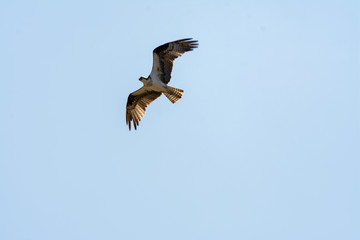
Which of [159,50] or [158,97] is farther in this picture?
[158,97]

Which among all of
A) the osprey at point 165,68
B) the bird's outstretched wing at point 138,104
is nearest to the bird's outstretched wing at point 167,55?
the osprey at point 165,68

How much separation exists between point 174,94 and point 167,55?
1.27m

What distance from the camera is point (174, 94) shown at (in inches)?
679

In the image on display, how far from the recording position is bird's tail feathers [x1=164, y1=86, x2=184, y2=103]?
17109 mm

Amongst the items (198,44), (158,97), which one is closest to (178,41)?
(198,44)

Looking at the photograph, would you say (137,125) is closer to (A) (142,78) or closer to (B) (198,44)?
(A) (142,78)

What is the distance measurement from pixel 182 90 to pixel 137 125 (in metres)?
1.88

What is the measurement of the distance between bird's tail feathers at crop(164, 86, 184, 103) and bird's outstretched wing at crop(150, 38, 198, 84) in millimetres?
478

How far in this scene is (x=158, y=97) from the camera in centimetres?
1784

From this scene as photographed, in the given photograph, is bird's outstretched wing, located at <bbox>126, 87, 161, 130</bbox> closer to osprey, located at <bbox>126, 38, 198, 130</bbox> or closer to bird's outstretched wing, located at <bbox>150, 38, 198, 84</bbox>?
osprey, located at <bbox>126, 38, 198, 130</bbox>

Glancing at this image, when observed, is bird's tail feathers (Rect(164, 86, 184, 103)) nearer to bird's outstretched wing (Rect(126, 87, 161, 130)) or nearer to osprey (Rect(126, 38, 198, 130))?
osprey (Rect(126, 38, 198, 130))

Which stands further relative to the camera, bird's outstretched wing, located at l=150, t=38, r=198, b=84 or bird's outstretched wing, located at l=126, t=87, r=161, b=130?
bird's outstretched wing, located at l=126, t=87, r=161, b=130

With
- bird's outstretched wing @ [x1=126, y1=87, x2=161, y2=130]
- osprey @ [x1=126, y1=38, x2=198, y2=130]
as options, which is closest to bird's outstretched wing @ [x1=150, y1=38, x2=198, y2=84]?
osprey @ [x1=126, y1=38, x2=198, y2=130]

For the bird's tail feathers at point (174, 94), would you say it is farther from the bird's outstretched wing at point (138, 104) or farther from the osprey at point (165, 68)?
the bird's outstretched wing at point (138, 104)
